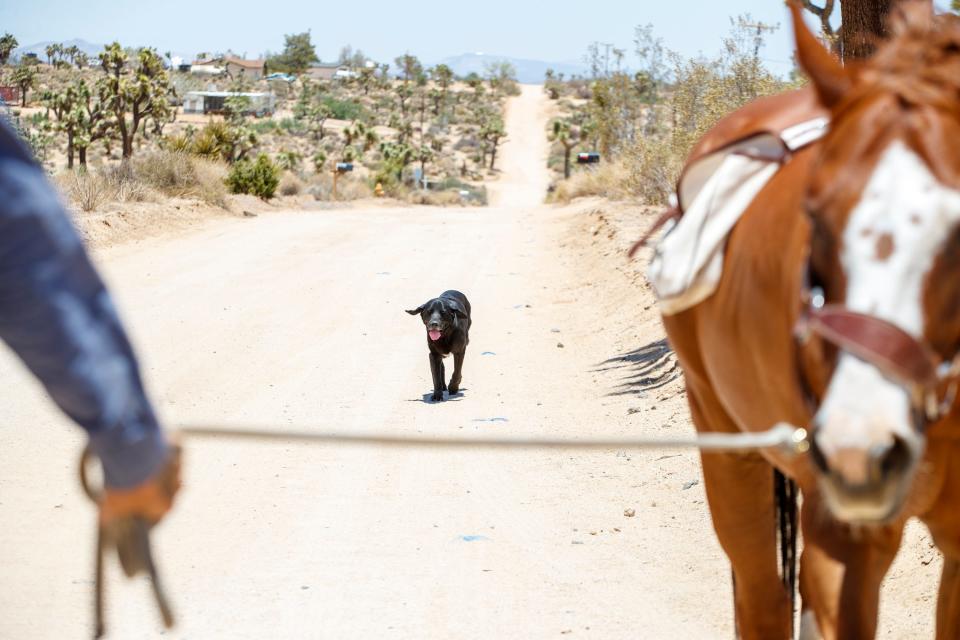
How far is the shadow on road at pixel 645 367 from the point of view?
10.6m

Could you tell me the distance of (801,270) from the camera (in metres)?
2.46

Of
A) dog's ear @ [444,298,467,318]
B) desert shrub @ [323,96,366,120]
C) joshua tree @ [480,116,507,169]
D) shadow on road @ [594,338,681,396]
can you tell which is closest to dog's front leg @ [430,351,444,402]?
dog's ear @ [444,298,467,318]

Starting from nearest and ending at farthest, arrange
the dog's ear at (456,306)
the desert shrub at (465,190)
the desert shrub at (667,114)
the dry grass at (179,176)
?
the dog's ear at (456,306)
the desert shrub at (667,114)
the dry grass at (179,176)
the desert shrub at (465,190)

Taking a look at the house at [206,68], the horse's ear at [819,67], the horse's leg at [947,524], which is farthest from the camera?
the house at [206,68]

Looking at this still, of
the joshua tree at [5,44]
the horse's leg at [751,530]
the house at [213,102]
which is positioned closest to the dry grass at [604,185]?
the joshua tree at [5,44]

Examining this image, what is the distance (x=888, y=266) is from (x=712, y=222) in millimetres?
1370

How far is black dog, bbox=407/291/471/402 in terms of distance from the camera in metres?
10.9

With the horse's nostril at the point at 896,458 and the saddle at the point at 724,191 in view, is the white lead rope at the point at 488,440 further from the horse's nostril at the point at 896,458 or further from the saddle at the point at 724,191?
the saddle at the point at 724,191

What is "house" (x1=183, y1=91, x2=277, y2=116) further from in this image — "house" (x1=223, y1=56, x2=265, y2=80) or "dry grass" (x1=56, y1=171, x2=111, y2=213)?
"dry grass" (x1=56, y1=171, x2=111, y2=213)

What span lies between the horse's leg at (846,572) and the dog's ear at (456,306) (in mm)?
8571

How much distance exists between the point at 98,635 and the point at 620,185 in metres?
26.7

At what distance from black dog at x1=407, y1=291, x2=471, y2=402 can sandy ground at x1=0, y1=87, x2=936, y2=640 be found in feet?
0.73

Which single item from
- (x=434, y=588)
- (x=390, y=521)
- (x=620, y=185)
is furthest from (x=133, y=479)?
(x=620, y=185)

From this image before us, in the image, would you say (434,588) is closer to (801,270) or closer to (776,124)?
(776,124)
